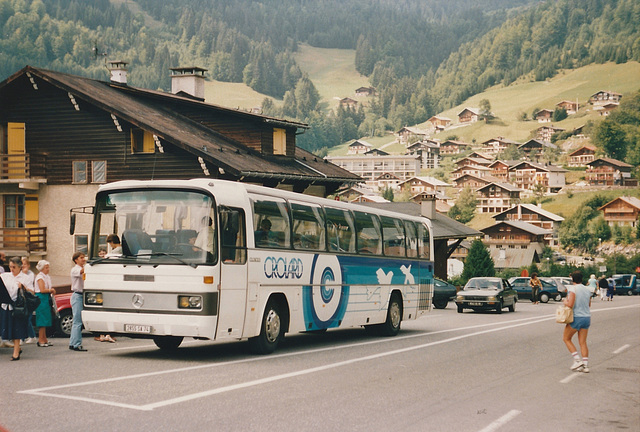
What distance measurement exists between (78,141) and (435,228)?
25195mm

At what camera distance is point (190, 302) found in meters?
13.7

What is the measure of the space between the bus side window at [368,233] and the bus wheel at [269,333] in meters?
3.97

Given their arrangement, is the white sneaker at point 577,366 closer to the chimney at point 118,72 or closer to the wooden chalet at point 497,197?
the chimney at point 118,72

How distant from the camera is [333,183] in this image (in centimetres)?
4181

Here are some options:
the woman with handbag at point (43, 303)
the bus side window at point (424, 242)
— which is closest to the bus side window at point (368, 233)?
the bus side window at point (424, 242)

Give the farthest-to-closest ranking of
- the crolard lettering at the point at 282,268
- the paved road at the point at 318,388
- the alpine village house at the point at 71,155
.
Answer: the alpine village house at the point at 71,155 → the crolard lettering at the point at 282,268 → the paved road at the point at 318,388

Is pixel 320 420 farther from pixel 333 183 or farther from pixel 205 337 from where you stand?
pixel 333 183

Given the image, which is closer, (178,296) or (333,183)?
(178,296)

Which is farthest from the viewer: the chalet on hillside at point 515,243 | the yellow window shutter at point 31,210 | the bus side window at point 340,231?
the chalet on hillside at point 515,243

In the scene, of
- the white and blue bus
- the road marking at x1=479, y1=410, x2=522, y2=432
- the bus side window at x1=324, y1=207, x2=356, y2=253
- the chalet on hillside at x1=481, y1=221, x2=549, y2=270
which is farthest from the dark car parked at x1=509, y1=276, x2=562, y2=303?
the chalet on hillside at x1=481, y1=221, x2=549, y2=270

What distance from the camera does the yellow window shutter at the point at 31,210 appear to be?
36000mm

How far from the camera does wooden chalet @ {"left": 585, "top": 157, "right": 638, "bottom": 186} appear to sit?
607ft

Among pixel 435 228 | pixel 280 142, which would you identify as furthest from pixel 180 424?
pixel 435 228

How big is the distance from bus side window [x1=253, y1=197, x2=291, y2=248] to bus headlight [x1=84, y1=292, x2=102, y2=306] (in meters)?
2.82
